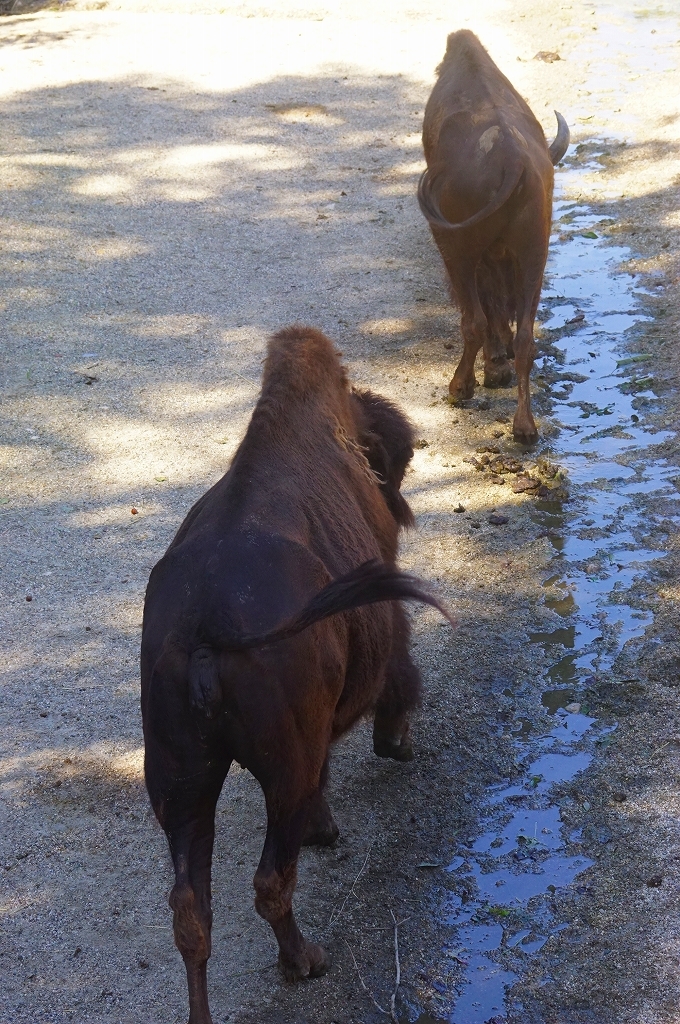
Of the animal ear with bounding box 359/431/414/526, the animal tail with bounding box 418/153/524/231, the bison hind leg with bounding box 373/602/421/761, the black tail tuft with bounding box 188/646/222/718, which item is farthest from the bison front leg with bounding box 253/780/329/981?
the animal tail with bounding box 418/153/524/231

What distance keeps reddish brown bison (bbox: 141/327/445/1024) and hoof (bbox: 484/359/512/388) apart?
3647mm

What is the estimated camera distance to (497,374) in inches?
278

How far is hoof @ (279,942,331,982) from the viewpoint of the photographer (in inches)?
131

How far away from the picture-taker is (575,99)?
1232 centimetres

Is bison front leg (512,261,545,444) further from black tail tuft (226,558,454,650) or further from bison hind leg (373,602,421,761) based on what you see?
black tail tuft (226,558,454,650)

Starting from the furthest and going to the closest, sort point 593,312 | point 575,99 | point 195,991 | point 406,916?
point 575,99, point 593,312, point 406,916, point 195,991

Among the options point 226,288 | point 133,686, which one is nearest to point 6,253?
point 226,288

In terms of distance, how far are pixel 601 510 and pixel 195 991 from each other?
3491mm

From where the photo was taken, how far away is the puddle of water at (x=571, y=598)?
3495 mm

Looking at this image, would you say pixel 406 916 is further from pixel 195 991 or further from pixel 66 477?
pixel 66 477

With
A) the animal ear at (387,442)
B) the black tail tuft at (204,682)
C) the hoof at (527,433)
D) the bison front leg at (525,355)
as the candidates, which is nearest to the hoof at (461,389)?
the bison front leg at (525,355)

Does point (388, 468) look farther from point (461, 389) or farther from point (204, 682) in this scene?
point (461, 389)

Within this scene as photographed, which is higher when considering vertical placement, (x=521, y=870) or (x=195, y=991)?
(x=195, y=991)

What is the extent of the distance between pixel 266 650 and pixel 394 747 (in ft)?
5.05
